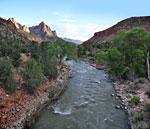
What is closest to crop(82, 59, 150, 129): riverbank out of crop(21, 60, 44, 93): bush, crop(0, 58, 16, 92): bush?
crop(21, 60, 44, 93): bush

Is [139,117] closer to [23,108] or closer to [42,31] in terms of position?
[23,108]

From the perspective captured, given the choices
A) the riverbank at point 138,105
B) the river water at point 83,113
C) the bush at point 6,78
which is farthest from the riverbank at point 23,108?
the riverbank at point 138,105

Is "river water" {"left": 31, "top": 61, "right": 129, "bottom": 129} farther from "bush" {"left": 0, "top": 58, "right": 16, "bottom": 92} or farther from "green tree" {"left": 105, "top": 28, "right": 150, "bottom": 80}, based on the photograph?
"green tree" {"left": 105, "top": 28, "right": 150, "bottom": 80}

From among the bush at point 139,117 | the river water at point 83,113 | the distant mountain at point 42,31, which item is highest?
the distant mountain at point 42,31

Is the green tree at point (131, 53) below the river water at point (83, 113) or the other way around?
the other way around

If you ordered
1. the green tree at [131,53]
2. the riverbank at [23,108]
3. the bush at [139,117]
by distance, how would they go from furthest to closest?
the green tree at [131,53], the bush at [139,117], the riverbank at [23,108]

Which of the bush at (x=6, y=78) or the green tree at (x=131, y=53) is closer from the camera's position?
the bush at (x=6, y=78)

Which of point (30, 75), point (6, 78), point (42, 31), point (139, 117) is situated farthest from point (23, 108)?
point (42, 31)

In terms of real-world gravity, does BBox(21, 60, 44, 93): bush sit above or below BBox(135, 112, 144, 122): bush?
above

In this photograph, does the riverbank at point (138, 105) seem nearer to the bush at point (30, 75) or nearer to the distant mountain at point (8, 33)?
the bush at point (30, 75)

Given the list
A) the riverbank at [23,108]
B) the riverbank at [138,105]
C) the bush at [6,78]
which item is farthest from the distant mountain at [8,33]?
the riverbank at [138,105]

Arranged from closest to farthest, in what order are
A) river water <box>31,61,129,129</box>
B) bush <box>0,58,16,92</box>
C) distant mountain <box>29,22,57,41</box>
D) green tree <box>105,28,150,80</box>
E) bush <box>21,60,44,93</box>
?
river water <box>31,61,129,129</box> → bush <box>0,58,16,92</box> → bush <box>21,60,44,93</box> → green tree <box>105,28,150,80</box> → distant mountain <box>29,22,57,41</box>

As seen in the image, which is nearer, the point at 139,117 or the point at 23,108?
the point at 139,117

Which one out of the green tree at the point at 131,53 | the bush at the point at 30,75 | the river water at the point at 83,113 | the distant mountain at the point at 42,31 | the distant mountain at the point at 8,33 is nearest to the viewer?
the river water at the point at 83,113
